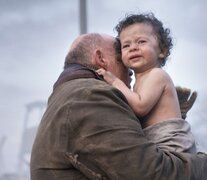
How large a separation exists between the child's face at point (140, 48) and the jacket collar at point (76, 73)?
209 millimetres

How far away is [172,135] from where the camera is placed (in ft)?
5.98

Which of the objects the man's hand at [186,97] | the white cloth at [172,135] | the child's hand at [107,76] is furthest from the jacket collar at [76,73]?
the man's hand at [186,97]

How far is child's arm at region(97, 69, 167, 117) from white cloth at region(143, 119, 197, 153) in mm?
84

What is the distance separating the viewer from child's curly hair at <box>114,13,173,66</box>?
217cm

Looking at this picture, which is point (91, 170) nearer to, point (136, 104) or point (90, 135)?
point (90, 135)

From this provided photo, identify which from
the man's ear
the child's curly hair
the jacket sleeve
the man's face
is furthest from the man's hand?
the jacket sleeve

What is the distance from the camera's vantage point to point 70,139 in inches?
64.6

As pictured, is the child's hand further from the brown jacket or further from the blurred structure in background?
the blurred structure in background

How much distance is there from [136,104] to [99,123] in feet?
0.97

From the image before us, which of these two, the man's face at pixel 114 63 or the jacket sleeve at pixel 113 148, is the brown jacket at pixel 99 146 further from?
the man's face at pixel 114 63

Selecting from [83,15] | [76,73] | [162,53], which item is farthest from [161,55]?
[83,15]

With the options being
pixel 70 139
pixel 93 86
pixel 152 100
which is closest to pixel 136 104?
pixel 152 100

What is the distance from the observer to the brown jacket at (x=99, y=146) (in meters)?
1.57

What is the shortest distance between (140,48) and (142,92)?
0.23 m
